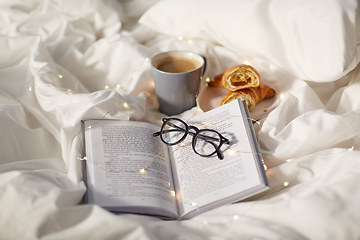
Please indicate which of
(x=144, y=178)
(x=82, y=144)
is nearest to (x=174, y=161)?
(x=144, y=178)

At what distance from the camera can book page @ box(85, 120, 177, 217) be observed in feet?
1.90

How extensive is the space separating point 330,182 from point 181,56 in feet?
1.81

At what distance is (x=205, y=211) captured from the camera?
1.98ft

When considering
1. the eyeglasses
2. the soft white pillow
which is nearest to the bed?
the soft white pillow

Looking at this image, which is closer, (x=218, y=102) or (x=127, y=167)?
(x=127, y=167)

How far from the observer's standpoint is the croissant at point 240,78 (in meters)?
0.76

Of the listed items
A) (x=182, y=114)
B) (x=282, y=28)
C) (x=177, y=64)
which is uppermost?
(x=282, y=28)

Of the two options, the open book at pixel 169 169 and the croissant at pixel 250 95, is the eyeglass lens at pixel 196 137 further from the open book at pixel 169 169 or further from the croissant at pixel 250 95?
the croissant at pixel 250 95

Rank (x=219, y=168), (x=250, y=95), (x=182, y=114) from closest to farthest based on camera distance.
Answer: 1. (x=219, y=168)
2. (x=250, y=95)
3. (x=182, y=114)

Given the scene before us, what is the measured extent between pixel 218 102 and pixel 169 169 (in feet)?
0.93

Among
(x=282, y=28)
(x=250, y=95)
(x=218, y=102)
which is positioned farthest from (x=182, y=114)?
(x=282, y=28)

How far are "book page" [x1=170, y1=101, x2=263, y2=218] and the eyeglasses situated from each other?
0.05ft

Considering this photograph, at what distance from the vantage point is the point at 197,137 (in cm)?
69

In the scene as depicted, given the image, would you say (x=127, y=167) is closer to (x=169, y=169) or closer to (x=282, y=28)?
(x=169, y=169)
